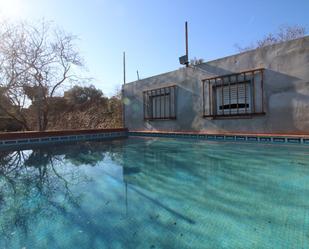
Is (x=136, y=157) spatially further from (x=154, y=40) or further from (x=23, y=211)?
(x=154, y=40)

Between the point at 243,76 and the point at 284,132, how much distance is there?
2116mm

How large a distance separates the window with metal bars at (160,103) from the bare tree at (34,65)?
4.20 meters

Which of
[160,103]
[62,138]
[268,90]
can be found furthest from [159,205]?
[160,103]

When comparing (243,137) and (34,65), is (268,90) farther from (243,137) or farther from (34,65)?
(34,65)

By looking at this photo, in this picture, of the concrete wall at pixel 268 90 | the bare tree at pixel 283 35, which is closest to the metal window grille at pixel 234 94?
the concrete wall at pixel 268 90

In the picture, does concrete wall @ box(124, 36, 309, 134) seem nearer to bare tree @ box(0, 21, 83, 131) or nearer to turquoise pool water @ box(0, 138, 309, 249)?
turquoise pool water @ box(0, 138, 309, 249)

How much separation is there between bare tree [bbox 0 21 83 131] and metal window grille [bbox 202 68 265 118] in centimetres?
712

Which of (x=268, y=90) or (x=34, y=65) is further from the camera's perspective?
(x=34, y=65)

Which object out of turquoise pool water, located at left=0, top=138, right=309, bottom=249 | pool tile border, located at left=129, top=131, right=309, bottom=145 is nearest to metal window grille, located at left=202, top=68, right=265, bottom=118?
pool tile border, located at left=129, top=131, right=309, bottom=145

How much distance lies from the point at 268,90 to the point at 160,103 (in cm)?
470

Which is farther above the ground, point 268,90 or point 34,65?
point 34,65

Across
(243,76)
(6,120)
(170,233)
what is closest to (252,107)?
(243,76)

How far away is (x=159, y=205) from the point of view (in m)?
2.45

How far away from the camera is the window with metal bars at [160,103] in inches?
369
